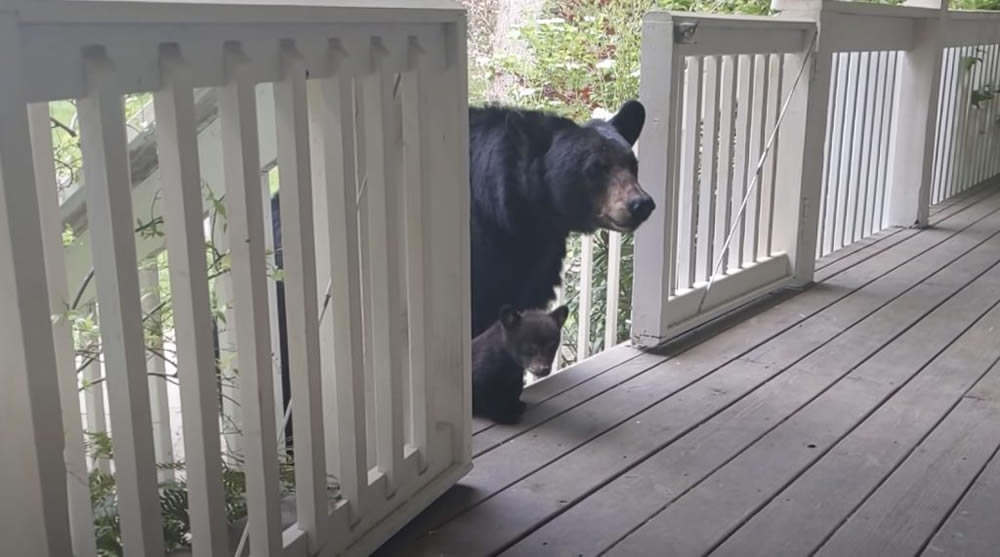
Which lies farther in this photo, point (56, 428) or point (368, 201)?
point (368, 201)

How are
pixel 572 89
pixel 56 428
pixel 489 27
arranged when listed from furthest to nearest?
1. pixel 489 27
2. pixel 572 89
3. pixel 56 428

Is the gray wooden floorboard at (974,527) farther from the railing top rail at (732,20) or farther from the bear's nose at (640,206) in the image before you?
the railing top rail at (732,20)

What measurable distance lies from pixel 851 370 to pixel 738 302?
26.3 inches

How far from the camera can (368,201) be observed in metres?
1.81

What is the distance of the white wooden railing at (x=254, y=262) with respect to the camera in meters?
1.15

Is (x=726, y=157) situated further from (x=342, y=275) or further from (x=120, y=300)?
(x=120, y=300)

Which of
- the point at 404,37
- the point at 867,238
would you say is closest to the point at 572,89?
the point at 867,238

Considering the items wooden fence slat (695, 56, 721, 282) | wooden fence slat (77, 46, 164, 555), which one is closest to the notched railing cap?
wooden fence slat (695, 56, 721, 282)

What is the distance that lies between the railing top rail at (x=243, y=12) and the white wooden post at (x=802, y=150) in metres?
2.12

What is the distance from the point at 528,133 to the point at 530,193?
166mm

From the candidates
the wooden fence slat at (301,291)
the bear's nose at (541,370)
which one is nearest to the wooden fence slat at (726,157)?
the bear's nose at (541,370)

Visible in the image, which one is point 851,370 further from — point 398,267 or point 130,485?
point 130,485

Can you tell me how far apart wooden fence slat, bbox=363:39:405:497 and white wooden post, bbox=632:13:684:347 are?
1.26 m

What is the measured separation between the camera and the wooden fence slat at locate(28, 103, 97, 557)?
4.87 feet
